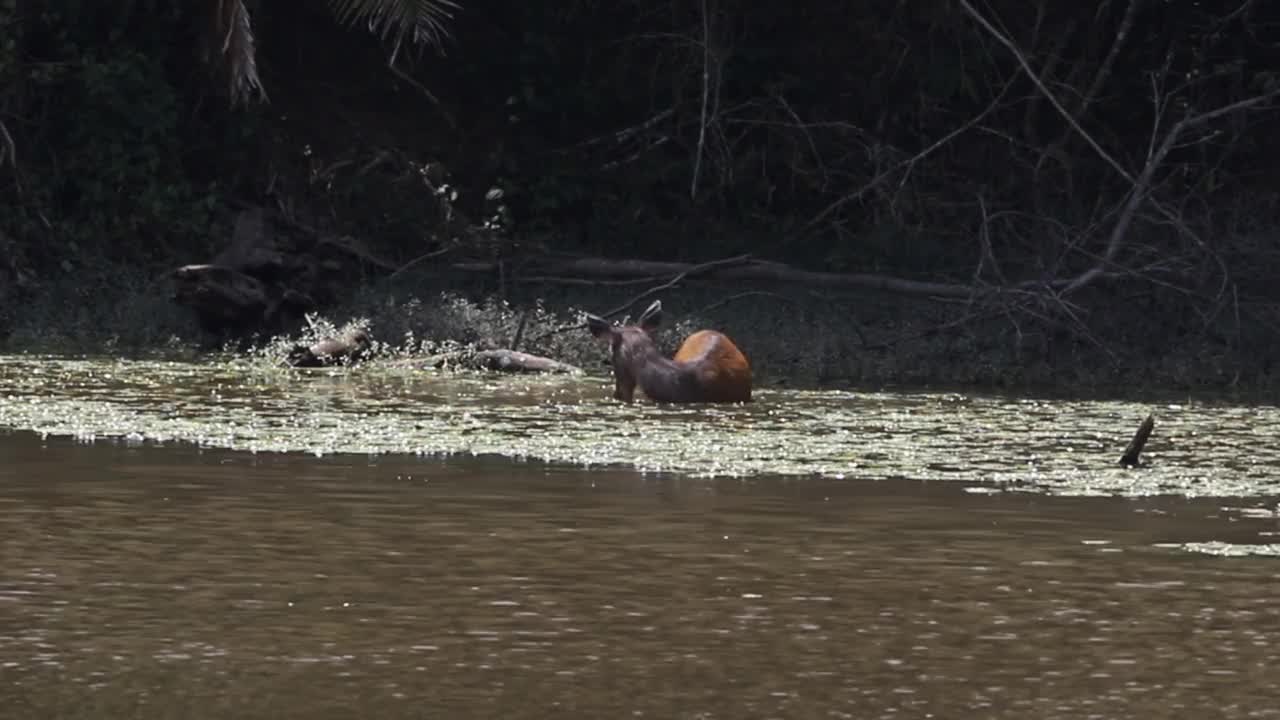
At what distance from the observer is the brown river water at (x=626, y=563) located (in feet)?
22.3

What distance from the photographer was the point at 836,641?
7.42 meters

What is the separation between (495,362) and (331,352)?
39.9 inches

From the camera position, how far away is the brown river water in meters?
6.79

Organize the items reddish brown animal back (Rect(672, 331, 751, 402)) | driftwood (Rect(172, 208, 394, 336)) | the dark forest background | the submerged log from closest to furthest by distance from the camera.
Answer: reddish brown animal back (Rect(672, 331, 751, 402)), the submerged log, driftwood (Rect(172, 208, 394, 336)), the dark forest background

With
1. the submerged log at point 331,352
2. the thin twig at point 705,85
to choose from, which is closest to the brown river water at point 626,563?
the submerged log at point 331,352

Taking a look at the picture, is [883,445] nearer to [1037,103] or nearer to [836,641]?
[836,641]

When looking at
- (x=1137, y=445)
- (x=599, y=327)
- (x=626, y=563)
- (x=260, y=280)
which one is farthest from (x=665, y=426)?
(x=260, y=280)

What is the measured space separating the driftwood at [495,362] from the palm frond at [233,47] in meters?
2.40

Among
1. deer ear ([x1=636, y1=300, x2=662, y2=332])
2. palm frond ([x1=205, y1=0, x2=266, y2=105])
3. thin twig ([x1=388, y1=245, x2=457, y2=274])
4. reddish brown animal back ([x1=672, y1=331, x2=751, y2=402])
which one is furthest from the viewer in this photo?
thin twig ([x1=388, y1=245, x2=457, y2=274])

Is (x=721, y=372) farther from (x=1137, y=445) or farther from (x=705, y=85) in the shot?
(x=705, y=85)

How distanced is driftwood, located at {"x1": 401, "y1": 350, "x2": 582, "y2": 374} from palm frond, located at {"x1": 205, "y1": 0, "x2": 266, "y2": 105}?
2396 mm

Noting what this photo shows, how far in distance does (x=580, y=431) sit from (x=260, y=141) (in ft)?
27.7

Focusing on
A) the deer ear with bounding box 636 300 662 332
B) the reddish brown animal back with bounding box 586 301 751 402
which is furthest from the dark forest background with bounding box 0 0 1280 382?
the reddish brown animal back with bounding box 586 301 751 402

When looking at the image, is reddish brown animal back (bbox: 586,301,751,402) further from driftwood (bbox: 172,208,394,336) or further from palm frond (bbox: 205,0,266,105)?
palm frond (bbox: 205,0,266,105)
